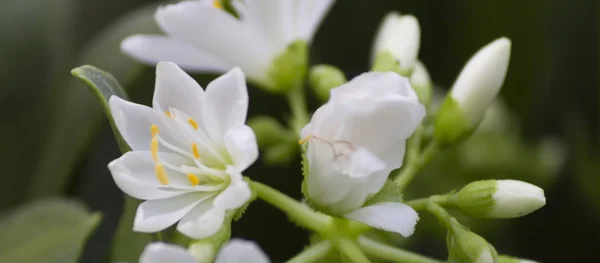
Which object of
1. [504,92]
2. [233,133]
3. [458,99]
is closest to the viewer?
[233,133]

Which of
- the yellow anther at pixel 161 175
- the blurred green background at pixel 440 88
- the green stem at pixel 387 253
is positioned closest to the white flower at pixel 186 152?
the yellow anther at pixel 161 175

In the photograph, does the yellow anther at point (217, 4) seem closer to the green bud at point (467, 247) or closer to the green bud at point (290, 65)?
the green bud at point (290, 65)

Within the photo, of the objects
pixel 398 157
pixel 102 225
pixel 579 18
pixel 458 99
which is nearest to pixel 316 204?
pixel 398 157

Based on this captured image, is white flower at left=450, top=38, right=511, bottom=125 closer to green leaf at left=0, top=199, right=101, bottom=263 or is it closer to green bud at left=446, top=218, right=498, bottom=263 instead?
green bud at left=446, top=218, right=498, bottom=263

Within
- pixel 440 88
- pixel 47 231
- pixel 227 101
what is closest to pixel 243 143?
pixel 227 101

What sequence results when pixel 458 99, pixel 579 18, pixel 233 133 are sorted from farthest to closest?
pixel 579 18, pixel 458 99, pixel 233 133

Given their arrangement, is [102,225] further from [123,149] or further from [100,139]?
[123,149]
